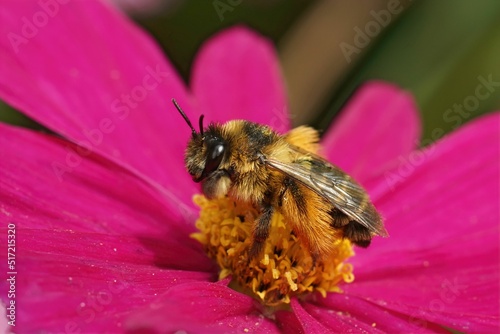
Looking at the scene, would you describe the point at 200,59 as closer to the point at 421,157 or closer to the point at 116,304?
the point at 421,157

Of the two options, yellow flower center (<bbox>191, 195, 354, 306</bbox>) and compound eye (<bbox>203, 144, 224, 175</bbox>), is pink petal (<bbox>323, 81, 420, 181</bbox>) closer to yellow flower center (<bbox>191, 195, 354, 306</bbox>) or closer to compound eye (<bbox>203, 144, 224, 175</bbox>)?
yellow flower center (<bbox>191, 195, 354, 306</bbox>)

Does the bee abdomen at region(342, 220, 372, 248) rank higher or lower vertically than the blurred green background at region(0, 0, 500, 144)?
lower

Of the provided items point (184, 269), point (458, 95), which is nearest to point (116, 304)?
point (184, 269)

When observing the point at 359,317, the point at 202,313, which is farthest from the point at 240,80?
the point at 202,313

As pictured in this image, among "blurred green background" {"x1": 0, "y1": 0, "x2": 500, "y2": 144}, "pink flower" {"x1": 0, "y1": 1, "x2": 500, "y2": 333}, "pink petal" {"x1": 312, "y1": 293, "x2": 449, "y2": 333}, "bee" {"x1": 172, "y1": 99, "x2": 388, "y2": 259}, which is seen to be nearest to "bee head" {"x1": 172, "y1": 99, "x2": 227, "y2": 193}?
"bee" {"x1": 172, "y1": 99, "x2": 388, "y2": 259}

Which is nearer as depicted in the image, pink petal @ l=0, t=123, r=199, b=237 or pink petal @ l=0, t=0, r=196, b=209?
pink petal @ l=0, t=123, r=199, b=237

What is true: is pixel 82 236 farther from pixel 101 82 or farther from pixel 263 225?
pixel 101 82

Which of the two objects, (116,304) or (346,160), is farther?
(346,160)
